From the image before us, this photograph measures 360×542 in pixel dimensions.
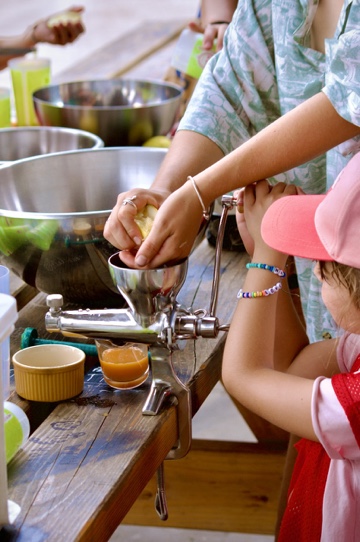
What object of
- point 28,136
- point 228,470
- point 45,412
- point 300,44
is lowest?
point 228,470

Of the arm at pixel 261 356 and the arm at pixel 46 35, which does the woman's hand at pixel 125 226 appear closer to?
the arm at pixel 261 356

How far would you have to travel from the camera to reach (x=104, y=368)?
3.98 feet

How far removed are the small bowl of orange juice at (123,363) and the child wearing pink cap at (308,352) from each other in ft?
0.40

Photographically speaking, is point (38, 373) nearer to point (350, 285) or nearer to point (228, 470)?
point (350, 285)

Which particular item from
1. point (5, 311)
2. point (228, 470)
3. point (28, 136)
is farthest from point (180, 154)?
point (228, 470)

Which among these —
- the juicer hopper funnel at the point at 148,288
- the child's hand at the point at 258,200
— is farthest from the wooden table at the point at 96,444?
the child's hand at the point at 258,200

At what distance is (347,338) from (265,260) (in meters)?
0.24

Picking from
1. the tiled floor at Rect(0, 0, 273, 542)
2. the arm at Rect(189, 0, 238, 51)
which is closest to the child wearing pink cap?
the arm at Rect(189, 0, 238, 51)

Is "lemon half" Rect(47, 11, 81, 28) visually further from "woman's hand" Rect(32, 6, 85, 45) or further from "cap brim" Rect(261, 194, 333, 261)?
"cap brim" Rect(261, 194, 333, 261)

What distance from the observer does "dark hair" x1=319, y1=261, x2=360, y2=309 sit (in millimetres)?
1074

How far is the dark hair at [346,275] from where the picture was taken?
1074 millimetres

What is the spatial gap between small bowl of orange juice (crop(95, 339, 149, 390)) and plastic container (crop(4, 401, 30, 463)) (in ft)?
0.61

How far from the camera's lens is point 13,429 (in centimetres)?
102

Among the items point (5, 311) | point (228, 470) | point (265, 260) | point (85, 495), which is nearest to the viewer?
point (5, 311)
